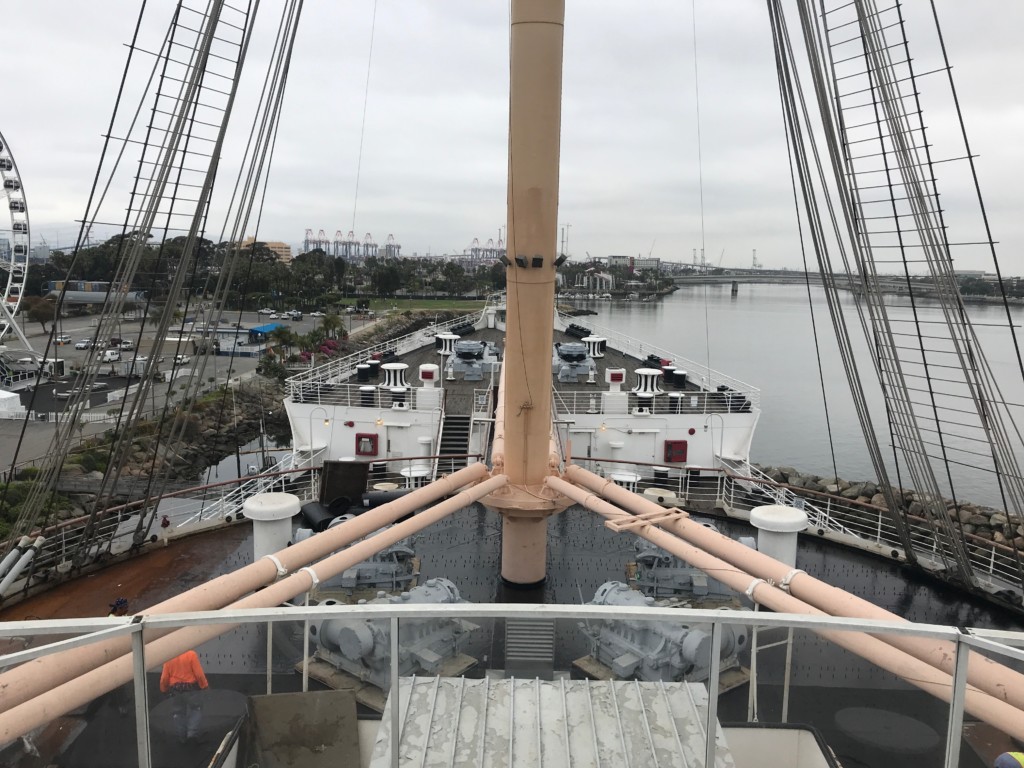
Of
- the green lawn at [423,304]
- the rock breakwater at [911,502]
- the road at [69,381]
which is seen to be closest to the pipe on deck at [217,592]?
the road at [69,381]

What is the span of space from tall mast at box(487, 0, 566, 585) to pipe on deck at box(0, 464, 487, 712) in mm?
580

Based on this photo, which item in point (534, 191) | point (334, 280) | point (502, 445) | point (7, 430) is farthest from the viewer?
point (334, 280)

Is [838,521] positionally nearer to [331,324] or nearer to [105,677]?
[105,677]

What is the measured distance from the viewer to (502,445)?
7.96m

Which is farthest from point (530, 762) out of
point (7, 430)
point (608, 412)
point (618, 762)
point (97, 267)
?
point (97, 267)

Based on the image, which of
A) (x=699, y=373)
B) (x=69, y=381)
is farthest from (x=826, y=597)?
(x=69, y=381)

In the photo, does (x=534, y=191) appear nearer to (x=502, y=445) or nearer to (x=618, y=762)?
(x=502, y=445)

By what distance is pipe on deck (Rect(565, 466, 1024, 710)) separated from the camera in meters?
2.74

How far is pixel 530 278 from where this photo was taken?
6.90m

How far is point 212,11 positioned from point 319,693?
707cm

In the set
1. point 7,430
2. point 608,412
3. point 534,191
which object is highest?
point 534,191

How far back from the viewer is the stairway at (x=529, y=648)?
3440mm

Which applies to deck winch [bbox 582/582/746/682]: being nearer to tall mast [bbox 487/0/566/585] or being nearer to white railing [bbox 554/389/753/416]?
tall mast [bbox 487/0/566/585]

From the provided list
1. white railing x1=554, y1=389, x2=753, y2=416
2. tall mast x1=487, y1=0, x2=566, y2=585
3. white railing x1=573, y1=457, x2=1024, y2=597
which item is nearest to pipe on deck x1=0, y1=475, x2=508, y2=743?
tall mast x1=487, y1=0, x2=566, y2=585
